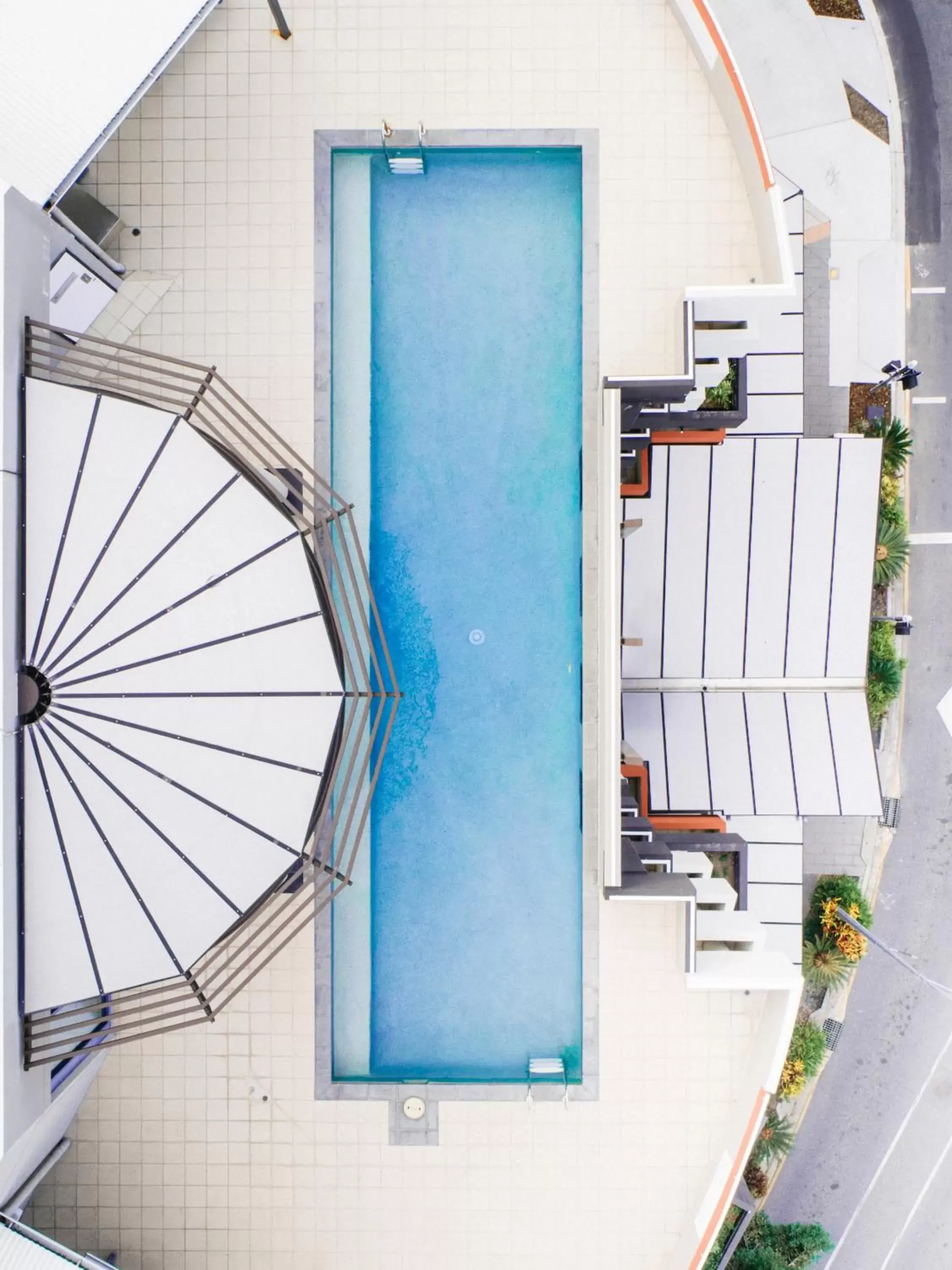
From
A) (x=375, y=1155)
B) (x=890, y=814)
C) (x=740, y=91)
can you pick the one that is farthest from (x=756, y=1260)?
(x=740, y=91)

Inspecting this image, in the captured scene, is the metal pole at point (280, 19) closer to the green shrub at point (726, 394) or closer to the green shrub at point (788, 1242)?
the green shrub at point (726, 394)

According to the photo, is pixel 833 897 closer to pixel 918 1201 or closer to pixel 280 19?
pixel 918 1201

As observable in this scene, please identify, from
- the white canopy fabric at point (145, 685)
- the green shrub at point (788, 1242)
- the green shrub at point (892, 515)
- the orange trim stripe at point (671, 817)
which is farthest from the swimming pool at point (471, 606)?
the green shrub at point (788, 1242)

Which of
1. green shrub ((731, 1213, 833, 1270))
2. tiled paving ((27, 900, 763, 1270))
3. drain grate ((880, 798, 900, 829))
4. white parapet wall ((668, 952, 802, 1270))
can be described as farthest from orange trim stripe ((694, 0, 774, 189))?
green shrub ((731, 1213, 833, 1270))

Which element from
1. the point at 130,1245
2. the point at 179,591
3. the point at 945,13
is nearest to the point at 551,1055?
the point at 130,1245

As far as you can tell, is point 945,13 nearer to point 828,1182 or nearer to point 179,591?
point 179,591

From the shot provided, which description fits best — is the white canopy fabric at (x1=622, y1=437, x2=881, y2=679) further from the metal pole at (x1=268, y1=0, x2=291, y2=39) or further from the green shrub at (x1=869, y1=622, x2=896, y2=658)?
the metal pole at (x1=268, y1=0, x2=291, y2=39)
